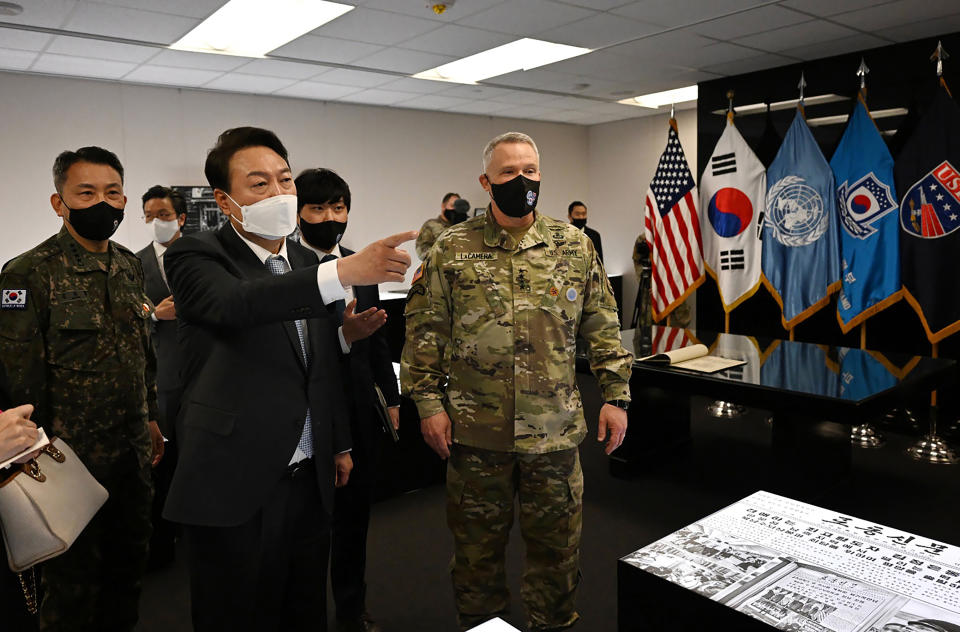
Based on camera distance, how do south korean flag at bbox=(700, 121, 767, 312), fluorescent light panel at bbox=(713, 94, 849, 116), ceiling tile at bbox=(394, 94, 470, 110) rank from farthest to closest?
ceiling tile at bbox=(394, 94, 470, 110)
south korean flag at bbox=(700, 121, 767, 312)
fluorescent light panel at bbox=(713, 94, 849, 116)

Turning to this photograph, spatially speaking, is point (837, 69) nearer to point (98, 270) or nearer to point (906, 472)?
point (906, 472)

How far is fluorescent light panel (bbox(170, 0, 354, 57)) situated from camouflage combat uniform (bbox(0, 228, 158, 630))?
2.52 m

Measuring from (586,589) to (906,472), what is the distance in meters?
2.56

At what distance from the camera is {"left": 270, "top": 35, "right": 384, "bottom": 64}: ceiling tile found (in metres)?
4.66

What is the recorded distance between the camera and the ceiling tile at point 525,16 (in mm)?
4012

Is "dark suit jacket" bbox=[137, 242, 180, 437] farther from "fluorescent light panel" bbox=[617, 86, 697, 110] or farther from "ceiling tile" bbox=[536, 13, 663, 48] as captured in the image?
"fluorescent light panel" bbox=[617, 86, 697, 110]

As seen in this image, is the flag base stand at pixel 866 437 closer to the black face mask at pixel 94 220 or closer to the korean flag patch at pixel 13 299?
the black face mask at pixel 94 220

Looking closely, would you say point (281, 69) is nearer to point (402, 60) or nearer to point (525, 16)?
point (402, 60)

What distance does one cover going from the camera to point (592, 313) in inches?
87.5

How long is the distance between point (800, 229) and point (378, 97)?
168 inches

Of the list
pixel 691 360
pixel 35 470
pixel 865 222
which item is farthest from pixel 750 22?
pixel 35 470

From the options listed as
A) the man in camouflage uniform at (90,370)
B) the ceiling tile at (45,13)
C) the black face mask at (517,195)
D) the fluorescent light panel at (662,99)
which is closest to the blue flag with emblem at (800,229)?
the fluorescent light panel at (662,99)

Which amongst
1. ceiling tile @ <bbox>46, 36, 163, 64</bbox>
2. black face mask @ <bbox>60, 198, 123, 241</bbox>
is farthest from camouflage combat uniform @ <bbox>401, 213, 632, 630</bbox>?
ceiling tile @ <bbox>46, 36, 163, 64</bbox>

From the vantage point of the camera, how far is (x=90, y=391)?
2123 millimetres
